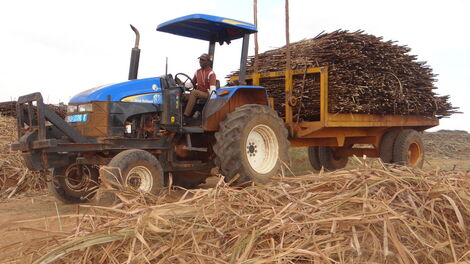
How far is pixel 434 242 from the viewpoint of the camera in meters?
2.53

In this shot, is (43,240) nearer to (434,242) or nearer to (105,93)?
(434,242)

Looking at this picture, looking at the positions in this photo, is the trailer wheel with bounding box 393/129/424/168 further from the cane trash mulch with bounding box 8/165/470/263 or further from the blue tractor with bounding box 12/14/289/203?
the cane trash mulch with bounding box 8/165/470/263

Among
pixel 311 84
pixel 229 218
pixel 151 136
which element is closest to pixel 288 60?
pixel 311 84

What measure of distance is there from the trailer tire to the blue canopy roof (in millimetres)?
3881

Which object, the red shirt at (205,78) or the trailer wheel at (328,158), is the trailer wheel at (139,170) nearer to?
the red shirt at (205,78)

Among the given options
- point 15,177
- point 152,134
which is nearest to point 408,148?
point 152,134

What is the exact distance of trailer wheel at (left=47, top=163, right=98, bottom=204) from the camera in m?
6.11

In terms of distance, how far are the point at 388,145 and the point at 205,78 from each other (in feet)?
14.3

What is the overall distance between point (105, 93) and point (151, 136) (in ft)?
2.85

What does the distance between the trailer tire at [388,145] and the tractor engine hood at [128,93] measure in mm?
4964

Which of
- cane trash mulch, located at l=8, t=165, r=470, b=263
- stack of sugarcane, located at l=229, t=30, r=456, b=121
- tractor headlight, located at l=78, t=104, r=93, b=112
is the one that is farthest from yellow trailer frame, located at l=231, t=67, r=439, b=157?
cane trash mulch, located at l=8, t=165, r=470, b=263

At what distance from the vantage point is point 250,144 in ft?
21.6

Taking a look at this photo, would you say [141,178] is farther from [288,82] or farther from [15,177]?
[15,177]

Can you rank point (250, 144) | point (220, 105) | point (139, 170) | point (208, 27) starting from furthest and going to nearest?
point (208, 27) → point (250, 144) → point (220, 105) → point (139, 170)
